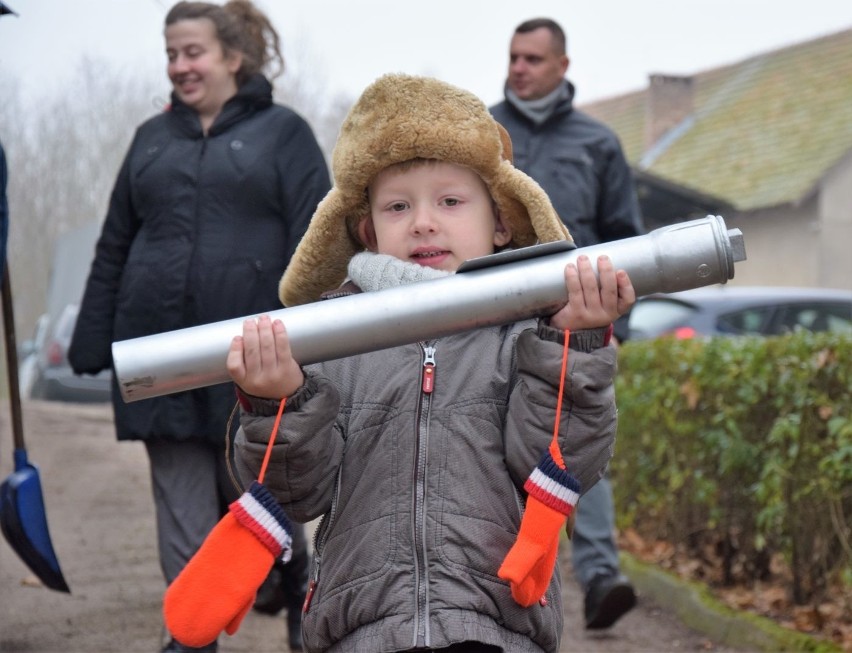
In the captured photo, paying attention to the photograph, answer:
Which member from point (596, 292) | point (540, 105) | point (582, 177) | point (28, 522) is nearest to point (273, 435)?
point (596, 292)

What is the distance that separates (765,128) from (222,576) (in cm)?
2453

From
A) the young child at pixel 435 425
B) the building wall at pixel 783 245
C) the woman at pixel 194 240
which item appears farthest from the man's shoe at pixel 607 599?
the building wall at pixel 783 245

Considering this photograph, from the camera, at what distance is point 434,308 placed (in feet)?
8.11

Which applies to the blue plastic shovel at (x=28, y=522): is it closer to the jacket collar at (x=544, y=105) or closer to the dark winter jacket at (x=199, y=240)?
the dark winter jacket at (x=199, y=240)

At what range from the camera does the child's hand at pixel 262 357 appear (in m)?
2.44

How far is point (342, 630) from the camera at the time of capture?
2596 mm

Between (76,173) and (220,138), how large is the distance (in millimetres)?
24283

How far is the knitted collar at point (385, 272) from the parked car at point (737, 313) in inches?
291

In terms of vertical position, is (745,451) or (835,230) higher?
(745,451)

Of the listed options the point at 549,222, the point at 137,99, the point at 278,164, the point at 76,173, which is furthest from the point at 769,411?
the point at 76,173

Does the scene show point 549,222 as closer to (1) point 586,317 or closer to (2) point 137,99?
(1) point 586,317

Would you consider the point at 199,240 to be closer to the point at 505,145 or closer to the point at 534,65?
the point at 534,65

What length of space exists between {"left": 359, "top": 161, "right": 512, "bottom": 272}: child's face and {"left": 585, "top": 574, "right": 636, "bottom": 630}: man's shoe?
2780 mm

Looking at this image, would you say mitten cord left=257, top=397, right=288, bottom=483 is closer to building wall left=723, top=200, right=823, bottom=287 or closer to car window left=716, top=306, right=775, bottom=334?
car window left=716, top=306, right=775, bottom=334
